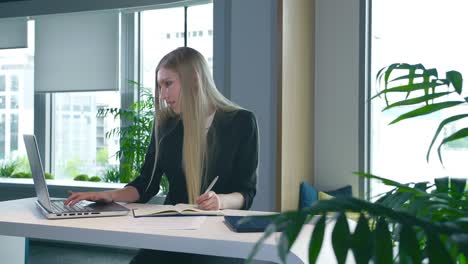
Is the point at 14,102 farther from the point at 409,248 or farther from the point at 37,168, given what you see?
the point at 409,248

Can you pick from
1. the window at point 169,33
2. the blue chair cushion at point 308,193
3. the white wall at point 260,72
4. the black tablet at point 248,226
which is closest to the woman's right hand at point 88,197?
the black tablet at point 248,226

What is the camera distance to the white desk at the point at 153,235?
4.53 feet

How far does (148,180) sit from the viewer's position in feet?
7.63

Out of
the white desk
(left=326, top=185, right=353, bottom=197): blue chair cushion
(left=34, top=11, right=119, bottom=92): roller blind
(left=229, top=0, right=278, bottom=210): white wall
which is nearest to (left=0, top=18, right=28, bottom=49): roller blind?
(left=34, top=11, right=119, bottom=92): roller blind

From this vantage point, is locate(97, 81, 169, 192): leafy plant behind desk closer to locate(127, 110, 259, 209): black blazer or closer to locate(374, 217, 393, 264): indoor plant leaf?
locate(127, 110, 259, 209): black blazer

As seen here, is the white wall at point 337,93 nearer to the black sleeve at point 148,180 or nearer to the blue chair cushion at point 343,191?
the blue chair cushion at point 343,191

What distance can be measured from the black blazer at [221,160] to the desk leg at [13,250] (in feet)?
1.95

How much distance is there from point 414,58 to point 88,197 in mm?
3209

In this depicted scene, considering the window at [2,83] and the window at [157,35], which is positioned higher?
the window at [157,35]

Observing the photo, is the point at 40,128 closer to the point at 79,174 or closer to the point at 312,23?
the point at 79,174

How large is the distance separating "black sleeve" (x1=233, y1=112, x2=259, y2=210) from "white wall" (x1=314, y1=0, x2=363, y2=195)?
2.35 metres

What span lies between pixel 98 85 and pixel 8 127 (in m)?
1.43

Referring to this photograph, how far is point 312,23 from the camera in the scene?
4555 mm

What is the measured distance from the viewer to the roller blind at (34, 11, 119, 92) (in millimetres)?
5316
